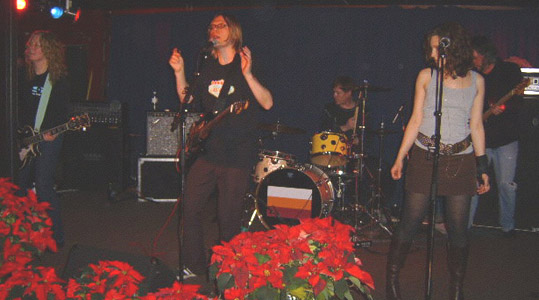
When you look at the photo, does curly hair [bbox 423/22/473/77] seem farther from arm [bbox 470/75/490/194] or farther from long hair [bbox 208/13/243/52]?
long hair [bbox 208/13/243/52]

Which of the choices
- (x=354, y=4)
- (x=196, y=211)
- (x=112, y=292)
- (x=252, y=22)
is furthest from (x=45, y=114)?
(x=354, y=4)

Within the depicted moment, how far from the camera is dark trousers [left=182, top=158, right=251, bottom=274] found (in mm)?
3424

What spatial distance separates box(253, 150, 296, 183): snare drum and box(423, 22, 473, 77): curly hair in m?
2.71

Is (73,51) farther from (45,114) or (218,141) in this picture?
(218,141)

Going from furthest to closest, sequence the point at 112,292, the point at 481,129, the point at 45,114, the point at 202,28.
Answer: the point at 202,28 < the point at 45,114 < the point at 481,129 < the point at 112,292

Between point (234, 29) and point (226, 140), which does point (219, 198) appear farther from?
point (234, 29)

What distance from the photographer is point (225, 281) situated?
159 centimetres

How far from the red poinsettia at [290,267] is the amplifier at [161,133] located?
18.7ft

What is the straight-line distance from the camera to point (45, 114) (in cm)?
437

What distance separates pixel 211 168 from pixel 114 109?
15.7ft

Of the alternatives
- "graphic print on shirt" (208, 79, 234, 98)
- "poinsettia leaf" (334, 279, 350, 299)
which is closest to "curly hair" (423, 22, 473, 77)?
"graphic print on shirt" (208, 79, 234, 98)

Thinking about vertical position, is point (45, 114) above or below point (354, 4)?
below

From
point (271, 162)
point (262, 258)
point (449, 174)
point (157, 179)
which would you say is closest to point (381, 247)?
point (271, 162)

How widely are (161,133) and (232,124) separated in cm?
413
